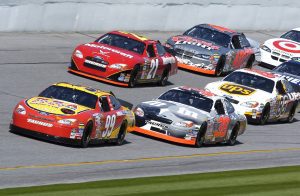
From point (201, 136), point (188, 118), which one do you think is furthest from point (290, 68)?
point (188, 118)

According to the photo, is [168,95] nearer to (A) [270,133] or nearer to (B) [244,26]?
(A) [270,133]

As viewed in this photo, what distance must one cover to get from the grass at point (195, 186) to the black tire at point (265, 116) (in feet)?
23.2

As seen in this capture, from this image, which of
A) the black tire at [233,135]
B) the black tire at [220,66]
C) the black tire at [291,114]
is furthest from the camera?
the black tire at [220,66]

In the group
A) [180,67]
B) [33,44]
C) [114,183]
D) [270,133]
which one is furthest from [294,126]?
[114,183]

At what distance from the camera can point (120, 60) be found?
27.9 metres

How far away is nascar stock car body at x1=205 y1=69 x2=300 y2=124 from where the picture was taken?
1062 inches

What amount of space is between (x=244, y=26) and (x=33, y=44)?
13.9 metres

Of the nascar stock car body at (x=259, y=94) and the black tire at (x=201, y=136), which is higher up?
the black tire at (x=201, y=136)

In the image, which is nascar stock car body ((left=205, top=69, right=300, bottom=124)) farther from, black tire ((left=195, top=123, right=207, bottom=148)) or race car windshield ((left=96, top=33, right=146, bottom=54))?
black tire ((left=195, top=123, right=207, bottom=148))

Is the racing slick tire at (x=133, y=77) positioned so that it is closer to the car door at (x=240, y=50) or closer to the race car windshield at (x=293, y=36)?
the car door at (x=240, y=50)

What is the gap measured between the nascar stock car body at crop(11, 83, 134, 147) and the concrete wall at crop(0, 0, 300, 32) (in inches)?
452

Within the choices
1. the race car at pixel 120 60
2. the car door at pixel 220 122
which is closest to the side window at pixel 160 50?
the race car at pixel 120 60

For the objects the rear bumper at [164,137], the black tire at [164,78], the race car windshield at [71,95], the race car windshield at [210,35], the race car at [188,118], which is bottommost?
the black tire at [164,78]

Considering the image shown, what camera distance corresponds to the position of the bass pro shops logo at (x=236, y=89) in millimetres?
27078
